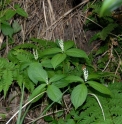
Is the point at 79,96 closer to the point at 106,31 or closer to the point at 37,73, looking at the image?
the point at 37,73

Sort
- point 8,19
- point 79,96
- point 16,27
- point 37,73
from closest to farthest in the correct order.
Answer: point 79,96, point 37,73, point 8,19, point 16,27

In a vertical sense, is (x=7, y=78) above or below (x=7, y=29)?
below

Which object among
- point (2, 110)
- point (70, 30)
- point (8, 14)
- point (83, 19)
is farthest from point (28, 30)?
point (2, 110)

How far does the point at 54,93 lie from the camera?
1.32 meters

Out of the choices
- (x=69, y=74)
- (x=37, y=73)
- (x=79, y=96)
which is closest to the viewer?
(x=79, y=96)

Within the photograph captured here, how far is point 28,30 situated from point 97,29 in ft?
2.24

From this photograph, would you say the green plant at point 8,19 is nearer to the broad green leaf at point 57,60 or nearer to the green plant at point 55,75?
the green plant at point 55,75

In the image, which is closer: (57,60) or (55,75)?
(57,60)

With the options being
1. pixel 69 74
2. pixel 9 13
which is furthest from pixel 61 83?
pixel 9 13

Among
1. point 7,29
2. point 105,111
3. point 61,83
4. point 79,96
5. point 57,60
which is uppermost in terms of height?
point 7,29

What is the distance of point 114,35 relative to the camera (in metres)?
2.01

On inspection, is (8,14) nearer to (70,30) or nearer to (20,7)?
(20,7)

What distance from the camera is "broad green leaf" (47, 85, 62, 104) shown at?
1296 mm

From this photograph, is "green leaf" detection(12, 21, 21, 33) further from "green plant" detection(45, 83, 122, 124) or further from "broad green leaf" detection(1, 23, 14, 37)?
"green plant" detection(45, 83, 122, 124)
